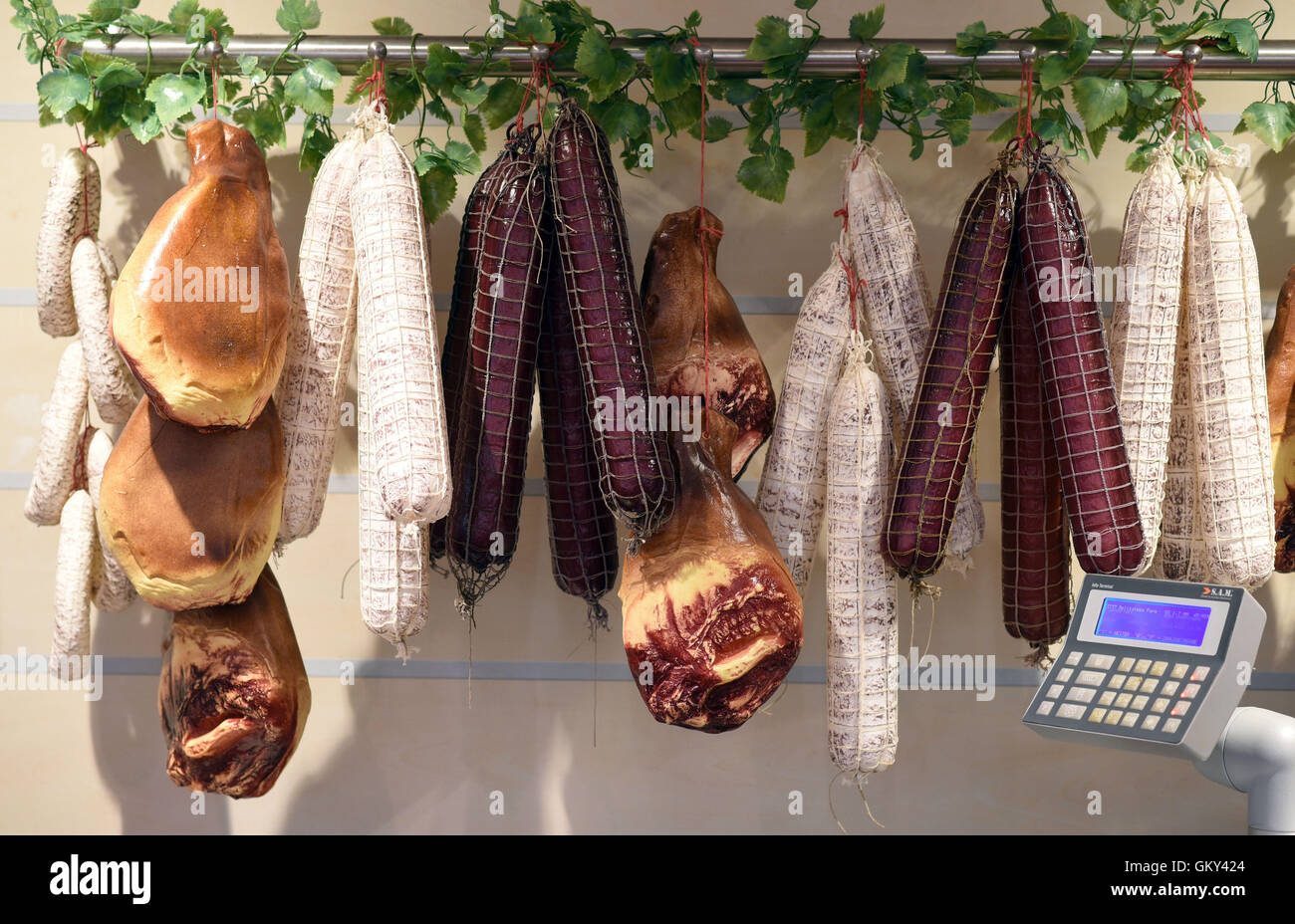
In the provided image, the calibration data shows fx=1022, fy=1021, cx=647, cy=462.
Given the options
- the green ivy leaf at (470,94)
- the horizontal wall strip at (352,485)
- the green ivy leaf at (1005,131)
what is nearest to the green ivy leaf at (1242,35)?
the green ivy leaf at (1005,131)

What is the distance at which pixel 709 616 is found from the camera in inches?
53.8

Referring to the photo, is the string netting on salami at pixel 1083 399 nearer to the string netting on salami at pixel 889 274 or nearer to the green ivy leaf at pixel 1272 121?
the string netting on salami at pixel 889 274

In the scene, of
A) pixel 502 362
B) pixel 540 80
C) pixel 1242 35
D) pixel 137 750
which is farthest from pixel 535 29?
pixel 137 750

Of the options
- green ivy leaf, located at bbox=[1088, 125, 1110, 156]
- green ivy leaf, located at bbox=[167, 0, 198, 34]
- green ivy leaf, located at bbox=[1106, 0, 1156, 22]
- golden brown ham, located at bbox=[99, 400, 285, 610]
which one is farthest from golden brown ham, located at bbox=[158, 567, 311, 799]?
green ivy leaf, located at bbox=[1106, 0, 1156, 22]

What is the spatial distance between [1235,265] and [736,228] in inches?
31.2

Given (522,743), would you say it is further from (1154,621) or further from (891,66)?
(891,66)

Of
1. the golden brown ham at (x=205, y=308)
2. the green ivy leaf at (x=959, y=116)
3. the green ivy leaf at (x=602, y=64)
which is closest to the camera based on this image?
the golden brown ham at (x=205, y=308)

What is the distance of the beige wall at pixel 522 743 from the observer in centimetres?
188

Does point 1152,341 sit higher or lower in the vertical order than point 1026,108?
lower

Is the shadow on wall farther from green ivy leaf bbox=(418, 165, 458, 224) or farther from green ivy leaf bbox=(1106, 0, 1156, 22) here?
green ivy leaf bbox=(1106, 0, 1156, 22)

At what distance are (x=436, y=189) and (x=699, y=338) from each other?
1.58 ft

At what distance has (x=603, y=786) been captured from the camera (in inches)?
75.0

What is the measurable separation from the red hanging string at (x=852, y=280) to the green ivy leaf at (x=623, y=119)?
334mm

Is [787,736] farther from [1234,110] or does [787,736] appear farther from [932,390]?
[1234,110]
